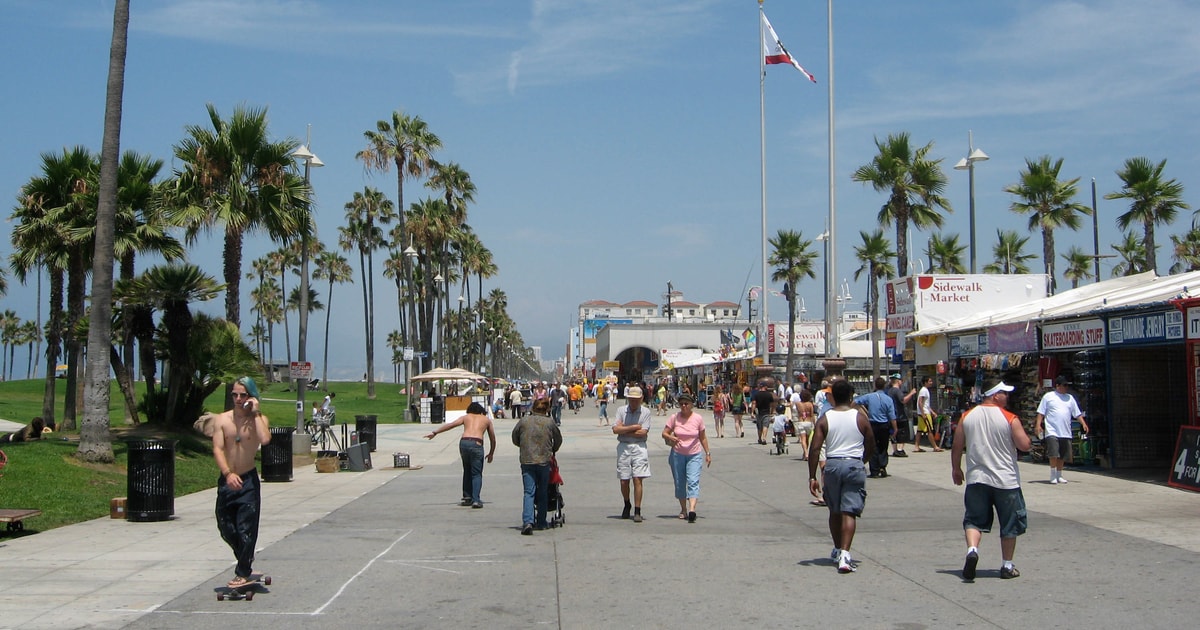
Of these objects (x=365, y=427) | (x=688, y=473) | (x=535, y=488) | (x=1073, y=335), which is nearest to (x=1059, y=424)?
(x=1073, y=335)

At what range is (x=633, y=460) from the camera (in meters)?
12.8

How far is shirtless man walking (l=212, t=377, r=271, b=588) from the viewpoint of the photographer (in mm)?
7992

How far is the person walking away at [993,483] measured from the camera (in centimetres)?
855

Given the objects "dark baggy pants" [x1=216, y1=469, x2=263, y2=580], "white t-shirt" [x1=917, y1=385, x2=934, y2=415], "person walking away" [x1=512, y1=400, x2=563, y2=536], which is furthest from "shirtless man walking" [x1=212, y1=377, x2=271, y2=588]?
"white t-shirt" [x1=917, y1=385, x2=934, y2=415]

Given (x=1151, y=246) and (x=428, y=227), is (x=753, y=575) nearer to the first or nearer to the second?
(x=1151, y=246)

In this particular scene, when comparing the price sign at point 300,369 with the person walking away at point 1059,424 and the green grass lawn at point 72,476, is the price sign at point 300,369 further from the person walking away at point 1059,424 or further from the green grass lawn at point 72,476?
the person walking away at point 1059,424

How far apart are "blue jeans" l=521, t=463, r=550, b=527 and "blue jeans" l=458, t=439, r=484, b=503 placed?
2363 millimetres

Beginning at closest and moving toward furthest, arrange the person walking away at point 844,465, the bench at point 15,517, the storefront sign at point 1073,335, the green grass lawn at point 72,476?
the person walking away at point 844,465 < the bench at point 15,517 < the green grass lawn at point 72,476 < the storefront sign at point 1073,335

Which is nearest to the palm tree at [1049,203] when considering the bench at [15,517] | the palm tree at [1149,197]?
the palm tree at [1149,197]

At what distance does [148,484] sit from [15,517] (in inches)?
76.5

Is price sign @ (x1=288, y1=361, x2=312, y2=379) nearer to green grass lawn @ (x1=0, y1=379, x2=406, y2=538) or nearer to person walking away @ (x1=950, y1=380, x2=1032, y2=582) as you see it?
green grass lawn @ (x1=0, y1=379, x2=406, y2=538)

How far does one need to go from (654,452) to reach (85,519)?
15.3 metres

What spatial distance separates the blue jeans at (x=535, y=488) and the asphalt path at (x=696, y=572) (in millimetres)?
266

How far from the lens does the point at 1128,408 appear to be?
17.8 m
